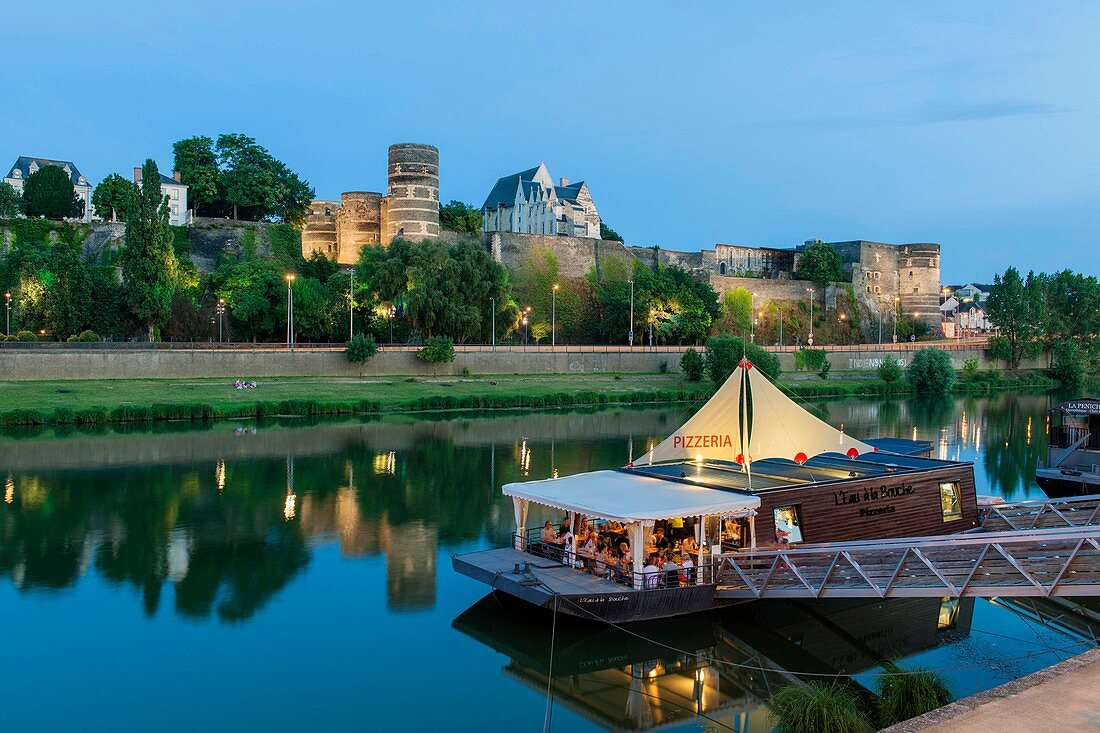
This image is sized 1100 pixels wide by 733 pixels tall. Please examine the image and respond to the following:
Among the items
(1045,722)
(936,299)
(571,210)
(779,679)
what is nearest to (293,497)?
(779,679)

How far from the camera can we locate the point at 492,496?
31.4 metres

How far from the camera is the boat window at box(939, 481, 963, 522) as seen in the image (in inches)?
859

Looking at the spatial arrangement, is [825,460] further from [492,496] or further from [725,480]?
[492,496]

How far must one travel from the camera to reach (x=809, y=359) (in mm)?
82562

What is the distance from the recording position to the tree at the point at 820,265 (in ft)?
341

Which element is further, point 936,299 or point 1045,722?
point 936,299

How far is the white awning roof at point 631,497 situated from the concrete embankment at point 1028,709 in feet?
23.2

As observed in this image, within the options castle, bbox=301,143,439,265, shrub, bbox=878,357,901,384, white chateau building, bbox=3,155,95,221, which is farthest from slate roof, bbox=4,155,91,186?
shrub, bbox=878,357,901,384

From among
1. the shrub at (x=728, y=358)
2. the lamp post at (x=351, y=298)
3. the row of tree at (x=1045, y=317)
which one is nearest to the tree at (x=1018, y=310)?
the row of tree at (x=1045, y=317)

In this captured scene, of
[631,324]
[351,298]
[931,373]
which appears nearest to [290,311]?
[351,298]

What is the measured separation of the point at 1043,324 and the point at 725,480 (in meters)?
80.7

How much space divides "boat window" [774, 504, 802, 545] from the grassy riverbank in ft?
120

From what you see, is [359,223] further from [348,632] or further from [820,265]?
[348,632]

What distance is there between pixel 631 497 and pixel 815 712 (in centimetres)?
675
